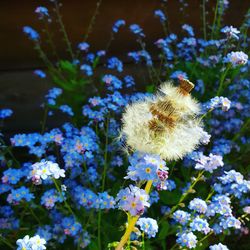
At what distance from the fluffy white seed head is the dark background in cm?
189

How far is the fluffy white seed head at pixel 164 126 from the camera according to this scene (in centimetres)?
163

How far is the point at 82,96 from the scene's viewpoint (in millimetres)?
3176

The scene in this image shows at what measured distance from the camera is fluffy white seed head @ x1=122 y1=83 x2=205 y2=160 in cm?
163

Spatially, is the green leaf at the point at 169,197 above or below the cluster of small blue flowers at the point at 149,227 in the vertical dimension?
above

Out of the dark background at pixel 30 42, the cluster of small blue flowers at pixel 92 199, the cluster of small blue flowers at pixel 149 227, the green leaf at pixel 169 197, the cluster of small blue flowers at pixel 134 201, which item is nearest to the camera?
the cluster of small blue flowers at pixel 134 201

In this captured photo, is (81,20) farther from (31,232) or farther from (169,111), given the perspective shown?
(169,111)

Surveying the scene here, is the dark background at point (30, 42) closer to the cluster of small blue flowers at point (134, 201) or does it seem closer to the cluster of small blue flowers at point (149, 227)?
the cluster of small blue flowers at point (149, 227)

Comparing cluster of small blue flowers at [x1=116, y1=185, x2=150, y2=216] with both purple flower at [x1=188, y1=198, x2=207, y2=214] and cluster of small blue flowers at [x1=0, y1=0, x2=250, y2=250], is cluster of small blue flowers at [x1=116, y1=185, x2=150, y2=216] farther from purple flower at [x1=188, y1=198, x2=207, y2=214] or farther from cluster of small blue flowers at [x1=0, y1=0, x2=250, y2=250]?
purple flower at [x1=188, y1=198, x2=207, y2=214]

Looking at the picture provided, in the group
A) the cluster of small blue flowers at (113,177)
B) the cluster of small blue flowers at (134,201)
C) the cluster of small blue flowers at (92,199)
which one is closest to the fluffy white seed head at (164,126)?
the cluster of small blue flowers at (113,177)

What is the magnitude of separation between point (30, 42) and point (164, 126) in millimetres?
2141

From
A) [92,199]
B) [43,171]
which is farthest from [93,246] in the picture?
[43,171]

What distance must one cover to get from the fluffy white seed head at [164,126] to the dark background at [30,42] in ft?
6.22

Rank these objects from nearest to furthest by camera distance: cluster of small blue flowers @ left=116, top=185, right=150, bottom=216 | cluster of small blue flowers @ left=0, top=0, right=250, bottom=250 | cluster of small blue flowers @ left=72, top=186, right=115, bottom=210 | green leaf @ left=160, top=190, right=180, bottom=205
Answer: cluster of small blue flowers @ left=116, top=185, right=150, bottom=216 < cluster of small blue flowers @ left=0, top=0, right=250, bottom=250 < cluster of small blue flowers @ left=72, top=186, right=115, bottom=210 < green leaf @ left=160, top=190, right=180, bottom=205

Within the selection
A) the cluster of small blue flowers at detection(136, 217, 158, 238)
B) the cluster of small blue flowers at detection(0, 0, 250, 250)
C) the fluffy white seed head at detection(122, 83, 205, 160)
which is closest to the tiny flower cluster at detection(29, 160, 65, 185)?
the cluster of small blue flowers at detection(0, 0, 250, 250)
